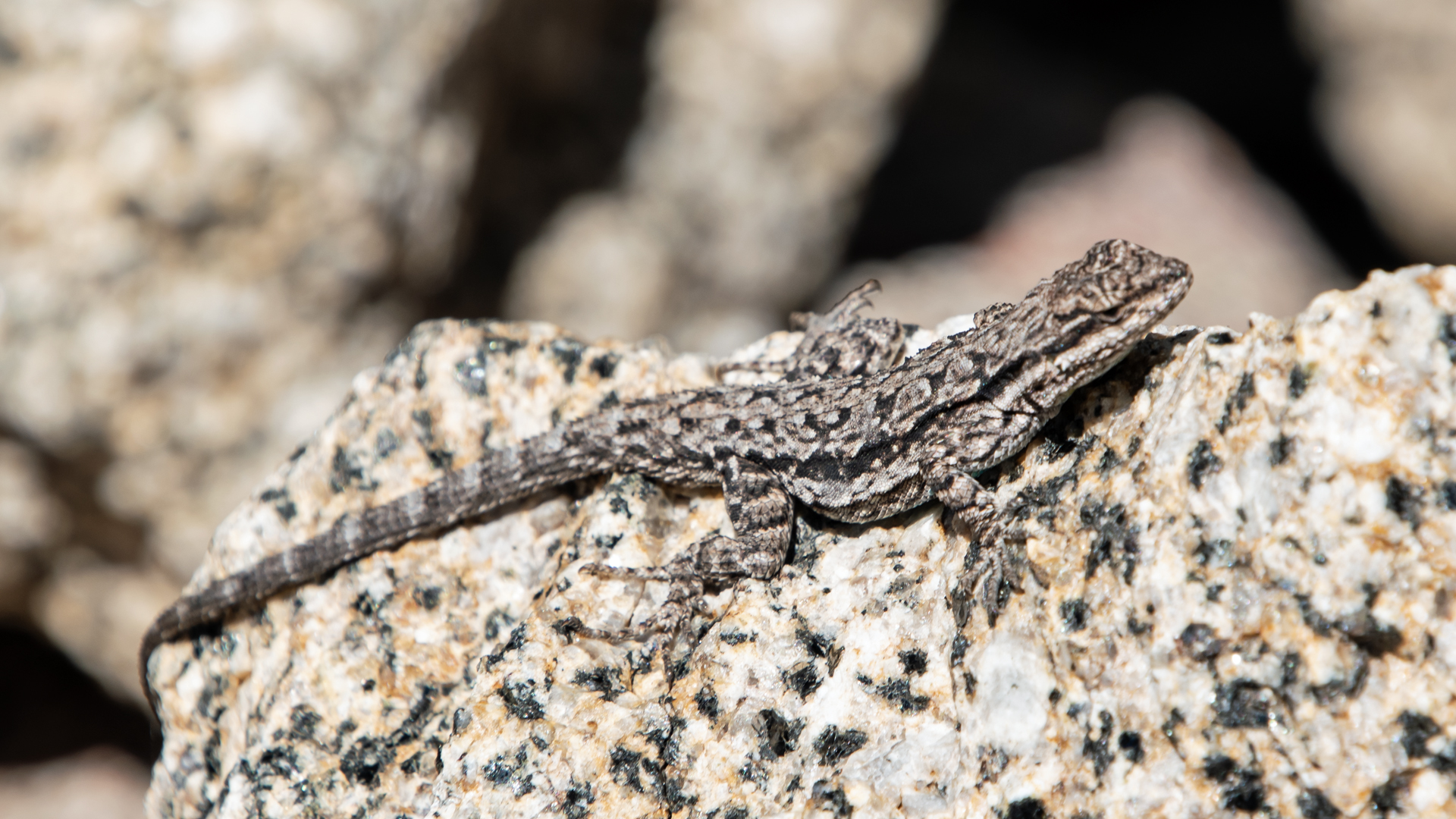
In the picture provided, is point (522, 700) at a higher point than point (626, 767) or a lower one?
higher

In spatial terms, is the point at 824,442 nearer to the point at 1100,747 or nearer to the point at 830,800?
the point at 830,800

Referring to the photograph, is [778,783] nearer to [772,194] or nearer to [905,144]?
[772,194]

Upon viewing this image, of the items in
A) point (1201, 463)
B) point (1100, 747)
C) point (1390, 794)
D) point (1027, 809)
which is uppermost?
point (1201, 463)

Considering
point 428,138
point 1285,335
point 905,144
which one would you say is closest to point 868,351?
point 1285,335

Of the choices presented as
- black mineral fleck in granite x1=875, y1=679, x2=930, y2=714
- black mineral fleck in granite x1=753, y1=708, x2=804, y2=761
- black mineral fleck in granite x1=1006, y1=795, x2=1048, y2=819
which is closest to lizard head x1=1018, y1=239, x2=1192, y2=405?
black mineral fleck in granite x1=875, y1=679, x2=930, y2=714

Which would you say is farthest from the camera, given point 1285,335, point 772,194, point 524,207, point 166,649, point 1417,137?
point 1417,137

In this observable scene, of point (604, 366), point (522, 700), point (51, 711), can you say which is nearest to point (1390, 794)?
point (522, 700)
